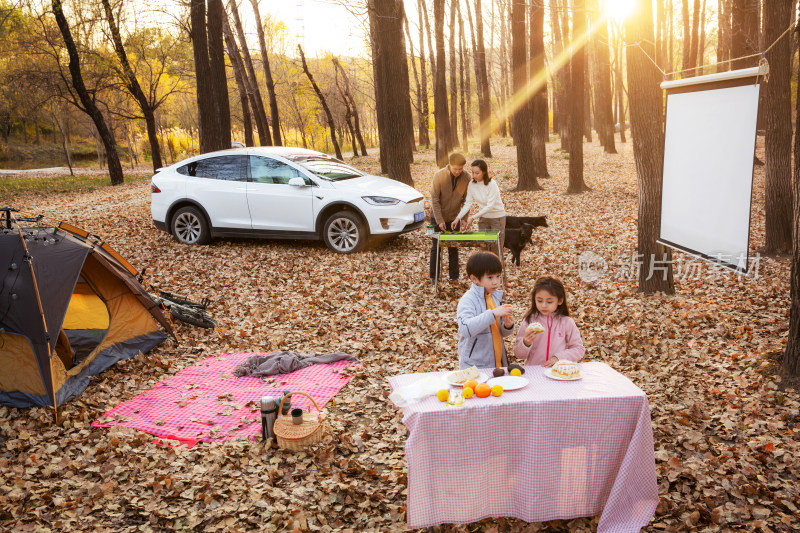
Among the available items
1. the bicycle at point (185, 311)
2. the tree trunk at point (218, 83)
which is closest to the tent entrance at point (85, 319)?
the bicycle at point (185, 311)

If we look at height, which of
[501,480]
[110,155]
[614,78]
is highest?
[614,78]

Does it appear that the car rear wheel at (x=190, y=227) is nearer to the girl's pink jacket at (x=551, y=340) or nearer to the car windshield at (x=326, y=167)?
the car windshield at (x=326, y=167)

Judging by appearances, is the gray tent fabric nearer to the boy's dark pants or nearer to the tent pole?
the tent pole

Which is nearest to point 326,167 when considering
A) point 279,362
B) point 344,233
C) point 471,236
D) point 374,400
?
point 344,233

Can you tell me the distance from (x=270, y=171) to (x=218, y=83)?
562cm

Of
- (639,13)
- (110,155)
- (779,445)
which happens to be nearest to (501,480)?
(779,445)

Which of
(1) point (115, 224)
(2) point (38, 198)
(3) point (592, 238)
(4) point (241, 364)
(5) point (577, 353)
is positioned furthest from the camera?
(2) point (38, 198)

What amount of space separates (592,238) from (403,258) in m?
3.94

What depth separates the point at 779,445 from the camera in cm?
424

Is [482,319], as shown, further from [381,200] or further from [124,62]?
[124,62]

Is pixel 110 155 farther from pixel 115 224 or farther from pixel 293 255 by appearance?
pixel 293 255

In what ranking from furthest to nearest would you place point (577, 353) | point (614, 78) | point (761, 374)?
point (614, 78) → point (761, 374) → point (577, 353)

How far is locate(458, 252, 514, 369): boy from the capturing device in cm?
406

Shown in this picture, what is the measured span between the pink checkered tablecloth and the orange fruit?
1.6 inches
